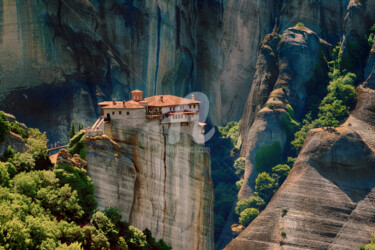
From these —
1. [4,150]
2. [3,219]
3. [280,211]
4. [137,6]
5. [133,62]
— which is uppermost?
[137,6]

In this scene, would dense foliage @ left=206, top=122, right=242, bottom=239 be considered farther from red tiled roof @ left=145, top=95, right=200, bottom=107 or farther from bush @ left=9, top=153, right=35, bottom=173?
bush @ left=9, top=153, right=35, bottom=173

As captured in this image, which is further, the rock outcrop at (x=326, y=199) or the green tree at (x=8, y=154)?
the rock outcrop at (x=326, y=199)

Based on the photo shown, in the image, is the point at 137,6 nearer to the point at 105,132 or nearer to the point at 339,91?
the point at 339,91

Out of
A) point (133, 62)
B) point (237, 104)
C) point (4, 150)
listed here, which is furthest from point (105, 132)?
point (237, 104)

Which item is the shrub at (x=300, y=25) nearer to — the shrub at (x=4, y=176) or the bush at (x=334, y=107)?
the bush at (x=334, y=107)

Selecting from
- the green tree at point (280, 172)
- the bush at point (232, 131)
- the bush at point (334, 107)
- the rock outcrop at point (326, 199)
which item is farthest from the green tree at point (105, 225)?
the bush at point (232, 131)

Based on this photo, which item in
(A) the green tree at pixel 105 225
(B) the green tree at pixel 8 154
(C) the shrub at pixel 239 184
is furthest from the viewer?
(C) the shrub at pixel 239 184

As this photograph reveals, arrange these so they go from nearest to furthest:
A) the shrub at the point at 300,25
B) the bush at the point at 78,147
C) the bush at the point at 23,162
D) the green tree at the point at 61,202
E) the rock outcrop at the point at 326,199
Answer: the green tree at the point at 61,202
the bush at the point at 23,162
the bush at the point at 78,147
the rock outcrop at the point at 326,199
the shrub at the point at 300,25
